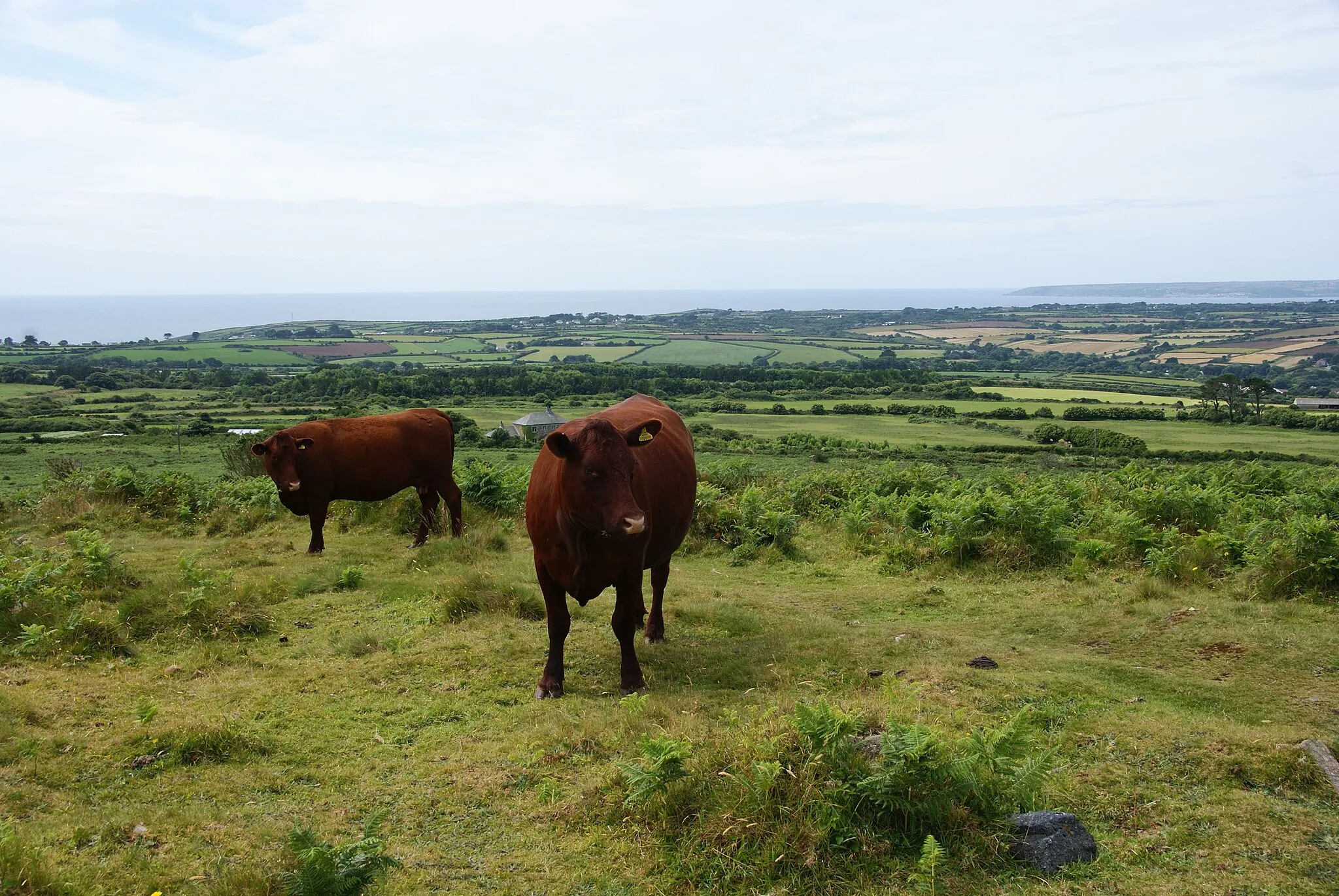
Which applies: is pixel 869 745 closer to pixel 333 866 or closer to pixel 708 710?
pixel 708 710

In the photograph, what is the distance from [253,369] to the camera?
4683 inches

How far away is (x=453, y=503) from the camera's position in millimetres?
14305

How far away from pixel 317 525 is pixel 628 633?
7.72 meters

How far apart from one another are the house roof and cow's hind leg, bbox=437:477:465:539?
45.7 meters

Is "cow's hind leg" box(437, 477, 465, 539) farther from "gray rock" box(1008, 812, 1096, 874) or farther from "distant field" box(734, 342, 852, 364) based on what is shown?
"distant field" box(734, 342, 852, 364)

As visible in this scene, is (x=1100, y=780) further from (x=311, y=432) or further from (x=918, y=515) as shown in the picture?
(x=311, y=432)

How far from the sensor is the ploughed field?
452cm

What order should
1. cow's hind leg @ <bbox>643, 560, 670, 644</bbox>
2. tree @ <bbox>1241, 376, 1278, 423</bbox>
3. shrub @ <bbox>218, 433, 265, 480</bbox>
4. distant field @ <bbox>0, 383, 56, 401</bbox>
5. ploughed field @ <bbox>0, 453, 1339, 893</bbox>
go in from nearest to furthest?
ploughed field @ <bbox>0, 453, 1339, 893</bbox> → cow's hind leg @ <bbox>643, 560, 670, 644</bbox> → shrub @ <bbox>218, 433, 265, 480</bbox> → tree @ <bbox>1241, 376, 1278, 423</bbox> → distant field @ <bbox>0, 383, 56, 401</bbox>

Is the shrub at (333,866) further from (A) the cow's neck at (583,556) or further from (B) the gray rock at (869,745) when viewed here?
(A) the cow's neck at (583,556)

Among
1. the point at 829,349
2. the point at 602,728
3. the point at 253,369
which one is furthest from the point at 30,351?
the point at 602,728

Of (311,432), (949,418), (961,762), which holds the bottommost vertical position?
(949,418)

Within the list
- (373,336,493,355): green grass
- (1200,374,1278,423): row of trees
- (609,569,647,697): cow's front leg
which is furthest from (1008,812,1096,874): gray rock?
(373,336,493,355): green grass

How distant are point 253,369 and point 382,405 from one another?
179 ft

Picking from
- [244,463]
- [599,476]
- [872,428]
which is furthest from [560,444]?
[872,428]
